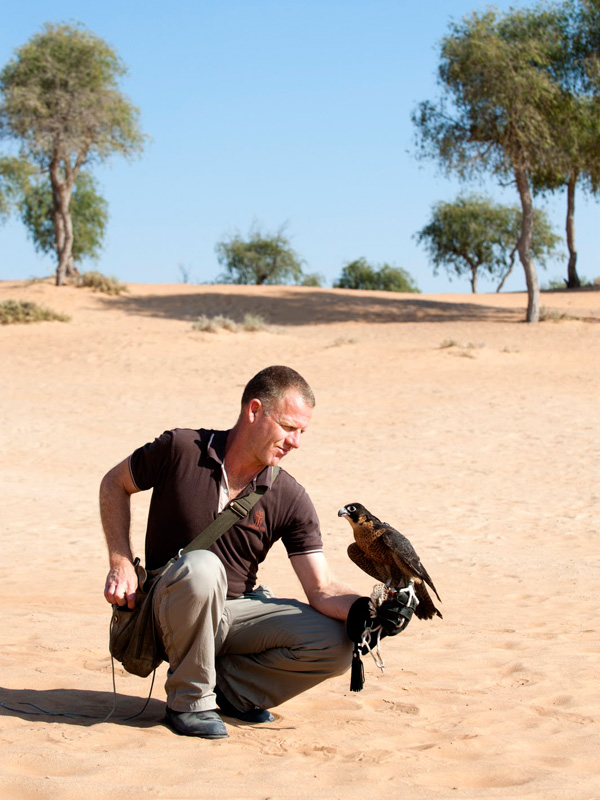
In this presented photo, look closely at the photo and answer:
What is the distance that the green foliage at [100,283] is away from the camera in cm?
3167

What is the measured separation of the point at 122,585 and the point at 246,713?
84 centimetres

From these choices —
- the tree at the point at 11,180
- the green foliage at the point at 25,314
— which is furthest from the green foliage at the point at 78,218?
the green foliage at the point at 25,314

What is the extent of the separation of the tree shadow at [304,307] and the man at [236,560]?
79.0 ft

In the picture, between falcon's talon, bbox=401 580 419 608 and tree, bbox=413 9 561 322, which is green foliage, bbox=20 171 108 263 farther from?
falcon's talon, bbox=401 580 419 608

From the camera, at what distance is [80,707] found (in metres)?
4.01

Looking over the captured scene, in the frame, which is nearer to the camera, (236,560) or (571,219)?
(236,560)

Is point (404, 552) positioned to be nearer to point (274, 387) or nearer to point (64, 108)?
point (274, 387)

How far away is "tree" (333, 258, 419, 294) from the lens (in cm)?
6391

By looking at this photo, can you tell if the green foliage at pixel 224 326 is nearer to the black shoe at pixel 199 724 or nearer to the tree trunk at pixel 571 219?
the tree trunk at pixel 571 219

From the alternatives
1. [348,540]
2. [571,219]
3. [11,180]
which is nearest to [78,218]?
[11,180]

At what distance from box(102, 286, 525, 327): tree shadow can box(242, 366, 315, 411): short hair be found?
24.1 metres

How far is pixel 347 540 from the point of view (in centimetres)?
957

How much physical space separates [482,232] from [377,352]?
1244 inches

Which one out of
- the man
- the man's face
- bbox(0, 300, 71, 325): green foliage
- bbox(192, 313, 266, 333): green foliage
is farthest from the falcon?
bbox(0, 300, 71, 325): green foliage
